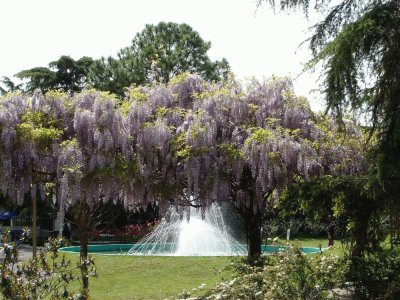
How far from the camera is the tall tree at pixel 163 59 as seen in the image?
100ft

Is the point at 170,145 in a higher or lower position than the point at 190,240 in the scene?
higher

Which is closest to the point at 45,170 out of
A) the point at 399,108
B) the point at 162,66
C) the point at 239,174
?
the point at 239,174

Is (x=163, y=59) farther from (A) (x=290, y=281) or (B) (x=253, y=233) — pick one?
(A) (x=290, y=281)

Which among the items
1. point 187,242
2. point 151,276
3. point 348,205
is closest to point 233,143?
point 348,205

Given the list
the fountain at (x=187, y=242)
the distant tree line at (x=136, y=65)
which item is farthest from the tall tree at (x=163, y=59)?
the fountain at (x=187, y=242)

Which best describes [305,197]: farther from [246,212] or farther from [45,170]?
[45,170]

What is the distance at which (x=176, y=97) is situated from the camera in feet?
34.6

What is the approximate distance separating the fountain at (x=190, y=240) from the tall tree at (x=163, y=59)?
9.51 m

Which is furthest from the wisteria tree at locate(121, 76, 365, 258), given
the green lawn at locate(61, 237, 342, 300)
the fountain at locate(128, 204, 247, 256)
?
the fountain at locate(128, 204, 247, 256)

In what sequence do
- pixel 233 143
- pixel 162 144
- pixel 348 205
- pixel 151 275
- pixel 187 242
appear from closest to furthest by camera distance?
1. pixel 348 205
2. pixel 162 144
3. pixel 233 143
4. pixel 151 275
5. pixel 187 242

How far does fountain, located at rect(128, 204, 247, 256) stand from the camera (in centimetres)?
2073

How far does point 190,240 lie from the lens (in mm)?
21750

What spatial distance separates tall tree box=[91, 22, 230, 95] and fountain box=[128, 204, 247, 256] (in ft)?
31.2

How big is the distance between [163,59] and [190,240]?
40.1 feet
